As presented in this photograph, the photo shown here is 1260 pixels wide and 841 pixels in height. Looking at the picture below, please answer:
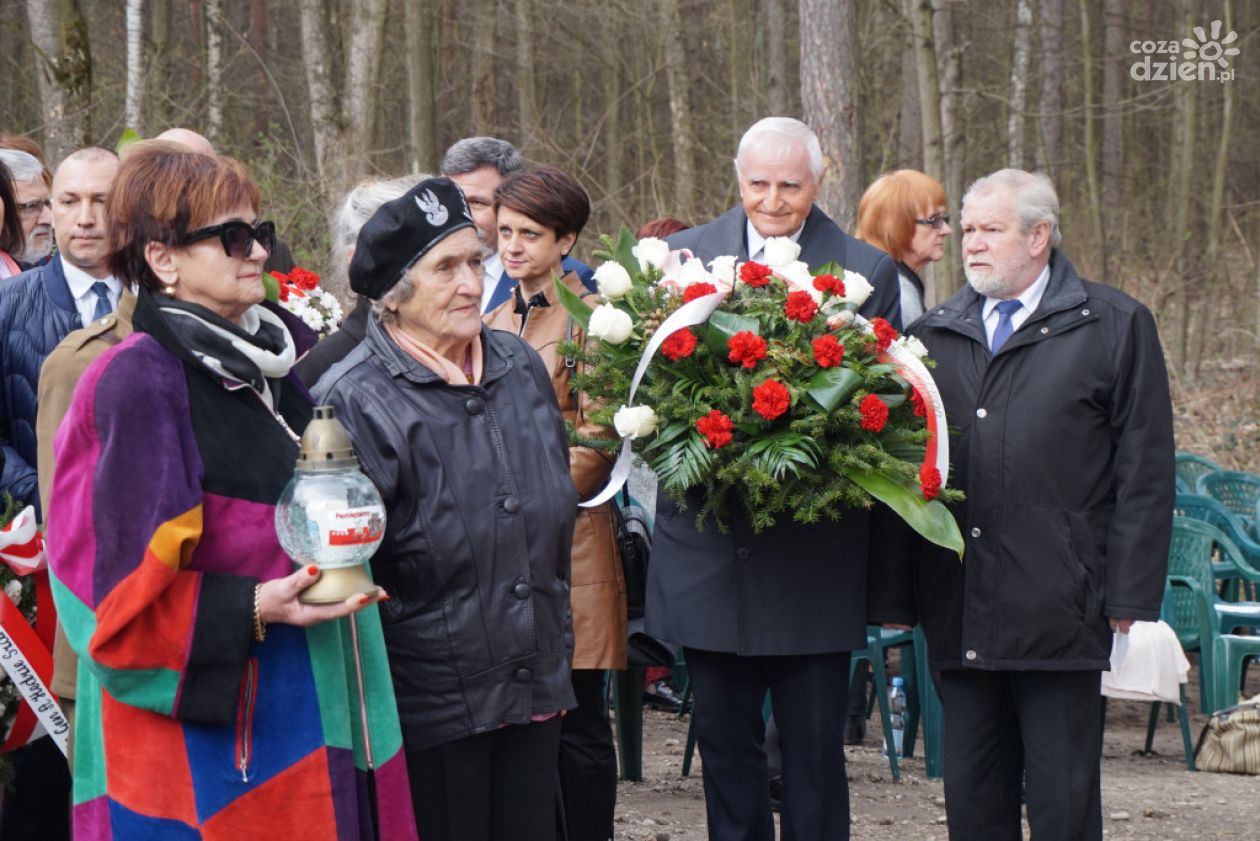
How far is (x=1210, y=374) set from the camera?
16.2 m

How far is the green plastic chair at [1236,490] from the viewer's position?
9.29 meters

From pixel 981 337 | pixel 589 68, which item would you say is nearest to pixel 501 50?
pixel 589 68

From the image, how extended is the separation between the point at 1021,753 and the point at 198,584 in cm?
270

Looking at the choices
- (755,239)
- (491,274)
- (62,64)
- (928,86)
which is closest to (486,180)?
(491,274)

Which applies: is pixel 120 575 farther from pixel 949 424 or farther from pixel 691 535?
pixel 949 424

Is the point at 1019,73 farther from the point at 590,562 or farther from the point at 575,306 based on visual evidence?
the point at 575,306

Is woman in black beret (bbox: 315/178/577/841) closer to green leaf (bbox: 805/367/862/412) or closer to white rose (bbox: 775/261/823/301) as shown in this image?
green leaf (bbox: 805/367/862/412)

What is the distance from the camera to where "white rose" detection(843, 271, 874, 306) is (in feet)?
13.2

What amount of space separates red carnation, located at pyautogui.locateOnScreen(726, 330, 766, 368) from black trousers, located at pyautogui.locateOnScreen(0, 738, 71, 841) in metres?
2.12

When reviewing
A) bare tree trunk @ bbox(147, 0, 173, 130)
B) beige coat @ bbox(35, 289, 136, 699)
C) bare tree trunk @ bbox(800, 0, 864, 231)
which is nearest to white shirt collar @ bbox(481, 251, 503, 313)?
beige coat @ bbox(35, 289, 136, 699)

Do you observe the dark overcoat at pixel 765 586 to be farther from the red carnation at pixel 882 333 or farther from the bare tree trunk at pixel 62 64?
the bare tree trunk at pixel 62 64

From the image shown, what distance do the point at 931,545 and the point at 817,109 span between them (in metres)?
6.41

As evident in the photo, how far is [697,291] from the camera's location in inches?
155

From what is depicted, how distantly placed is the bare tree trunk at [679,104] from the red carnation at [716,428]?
14.6m
